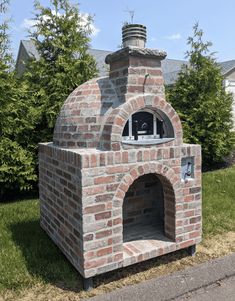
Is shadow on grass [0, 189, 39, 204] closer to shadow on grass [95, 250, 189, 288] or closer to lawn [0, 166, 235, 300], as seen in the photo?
lawn [0, 166, 235, 300]

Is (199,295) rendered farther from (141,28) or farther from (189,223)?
(141,28)

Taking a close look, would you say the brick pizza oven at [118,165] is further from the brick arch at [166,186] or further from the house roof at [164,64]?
the house roof at [164,64]

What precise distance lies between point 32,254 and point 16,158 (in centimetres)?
355

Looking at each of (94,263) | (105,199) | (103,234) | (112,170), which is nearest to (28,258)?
(94,263)

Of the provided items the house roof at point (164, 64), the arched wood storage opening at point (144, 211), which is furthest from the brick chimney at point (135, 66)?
the house roof at point (164, 64)

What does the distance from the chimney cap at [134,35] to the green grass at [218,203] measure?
3535 mm

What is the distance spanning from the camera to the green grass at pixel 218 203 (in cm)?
553

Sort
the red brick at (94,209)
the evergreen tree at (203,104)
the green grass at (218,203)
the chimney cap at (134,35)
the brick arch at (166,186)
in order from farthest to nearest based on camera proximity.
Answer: the evergreen tree at (203,104)
the green grass at (218,203)
the chimney cap at (134,35)
the brick arch at (166,186)
the red brick at (94,209)

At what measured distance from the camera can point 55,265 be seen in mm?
4141

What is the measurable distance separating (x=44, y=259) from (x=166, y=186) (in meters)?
2.15

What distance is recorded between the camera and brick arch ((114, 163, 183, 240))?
3.75 metres

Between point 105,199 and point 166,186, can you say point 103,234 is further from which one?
point 166,186

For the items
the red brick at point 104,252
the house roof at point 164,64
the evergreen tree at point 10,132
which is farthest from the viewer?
the house roof at point 164,64

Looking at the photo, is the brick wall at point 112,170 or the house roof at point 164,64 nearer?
the brick wall at point 112,170
